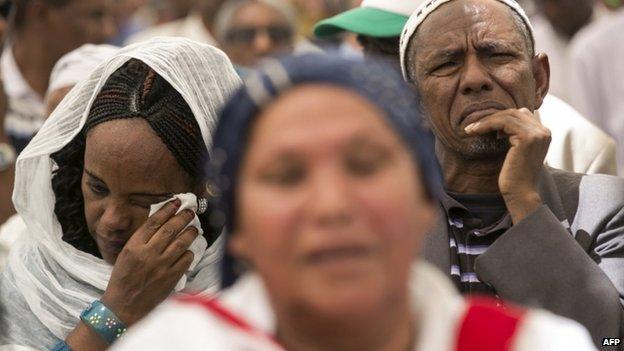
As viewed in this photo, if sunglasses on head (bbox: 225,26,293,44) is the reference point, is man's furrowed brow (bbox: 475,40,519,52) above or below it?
above

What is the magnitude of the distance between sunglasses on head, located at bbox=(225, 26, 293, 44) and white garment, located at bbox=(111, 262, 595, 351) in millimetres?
6042

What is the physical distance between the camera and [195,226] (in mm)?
3539

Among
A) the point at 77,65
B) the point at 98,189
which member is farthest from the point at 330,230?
the point at 77,65

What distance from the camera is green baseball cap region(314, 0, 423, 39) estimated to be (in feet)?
15.7

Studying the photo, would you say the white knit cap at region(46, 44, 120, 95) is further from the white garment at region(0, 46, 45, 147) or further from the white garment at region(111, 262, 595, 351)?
the white garment at region(111, 262, 595, 351)

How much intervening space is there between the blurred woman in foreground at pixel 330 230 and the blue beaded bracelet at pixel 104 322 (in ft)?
4.24

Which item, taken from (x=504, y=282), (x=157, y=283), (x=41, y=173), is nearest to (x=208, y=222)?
(x=157, y=283)

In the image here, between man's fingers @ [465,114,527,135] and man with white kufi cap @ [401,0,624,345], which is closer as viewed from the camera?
man with white kufi cap @ [401,0,624,345]

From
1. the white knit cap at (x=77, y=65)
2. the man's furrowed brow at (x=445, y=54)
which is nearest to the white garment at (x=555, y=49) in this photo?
the white knit cap at (x=77, y=65)

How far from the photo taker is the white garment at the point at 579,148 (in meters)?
4.64

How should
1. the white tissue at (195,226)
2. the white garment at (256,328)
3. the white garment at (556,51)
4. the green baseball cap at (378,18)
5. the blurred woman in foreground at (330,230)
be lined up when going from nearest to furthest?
1. the blurred woman in foreground at (330,230)
2. the white garment at (256,328)
3. the white tissue at (195,226)
4. the green baseball cap at (378,18)
5. the white garment at (556,51)

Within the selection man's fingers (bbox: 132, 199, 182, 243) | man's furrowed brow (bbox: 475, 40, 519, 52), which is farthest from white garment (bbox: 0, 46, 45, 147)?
man's furrowed brow (bbox: 475, 40, 519, 52)

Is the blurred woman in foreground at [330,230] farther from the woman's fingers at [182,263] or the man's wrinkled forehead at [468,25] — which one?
the man's wrinkled forehead at [468,25]

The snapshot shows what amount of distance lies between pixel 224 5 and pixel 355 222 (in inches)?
291
